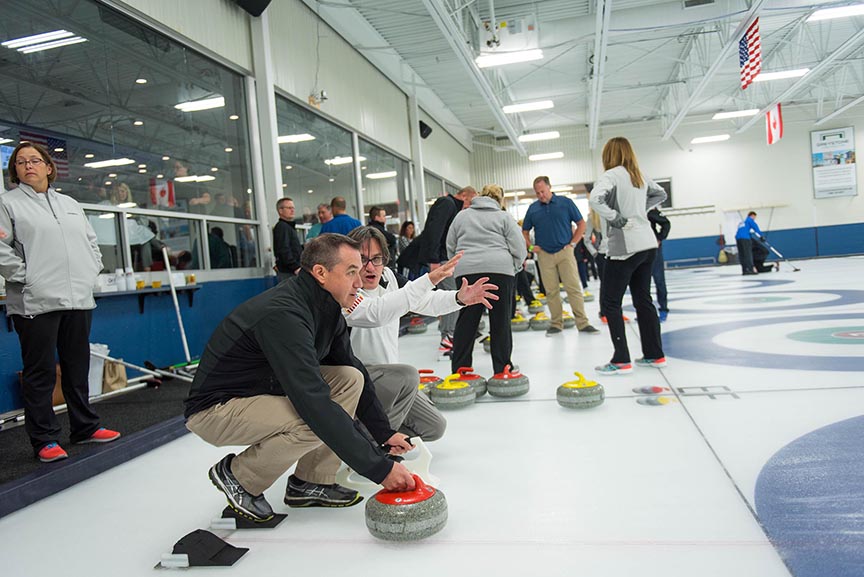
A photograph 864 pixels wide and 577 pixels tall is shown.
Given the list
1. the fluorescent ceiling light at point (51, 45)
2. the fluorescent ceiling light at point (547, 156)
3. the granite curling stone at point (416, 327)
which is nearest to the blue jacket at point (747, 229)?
the granite curling stone at point (416, 327)

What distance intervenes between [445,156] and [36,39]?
13732 millimetres

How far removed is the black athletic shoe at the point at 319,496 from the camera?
2287mm

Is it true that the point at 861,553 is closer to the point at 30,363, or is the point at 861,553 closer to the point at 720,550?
the point at 720,550

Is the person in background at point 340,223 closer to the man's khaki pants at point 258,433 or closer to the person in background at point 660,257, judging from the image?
the person in background at point 660,257

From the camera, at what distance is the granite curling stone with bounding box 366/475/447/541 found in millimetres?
1875

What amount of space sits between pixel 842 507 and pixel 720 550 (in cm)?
52

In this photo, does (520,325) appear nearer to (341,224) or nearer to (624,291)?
(341,224)

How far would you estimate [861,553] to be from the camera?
1.62 metres

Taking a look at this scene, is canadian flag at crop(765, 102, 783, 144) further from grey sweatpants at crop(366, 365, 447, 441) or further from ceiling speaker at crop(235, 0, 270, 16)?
grey sweatpants at crop(366, 365, 447, 441)

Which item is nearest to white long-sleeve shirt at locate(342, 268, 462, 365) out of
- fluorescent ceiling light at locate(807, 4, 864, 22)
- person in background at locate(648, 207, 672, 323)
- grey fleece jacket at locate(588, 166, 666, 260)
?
grey fleece jacket at locate(588, 166, 666, 260)

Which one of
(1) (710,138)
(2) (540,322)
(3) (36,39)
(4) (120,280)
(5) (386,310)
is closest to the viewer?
(5) (386,310)

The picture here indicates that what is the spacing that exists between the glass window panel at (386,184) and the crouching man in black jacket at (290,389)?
9093 mm

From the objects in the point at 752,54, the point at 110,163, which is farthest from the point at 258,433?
the point at 752,54

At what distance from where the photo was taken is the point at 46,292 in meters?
3.01
